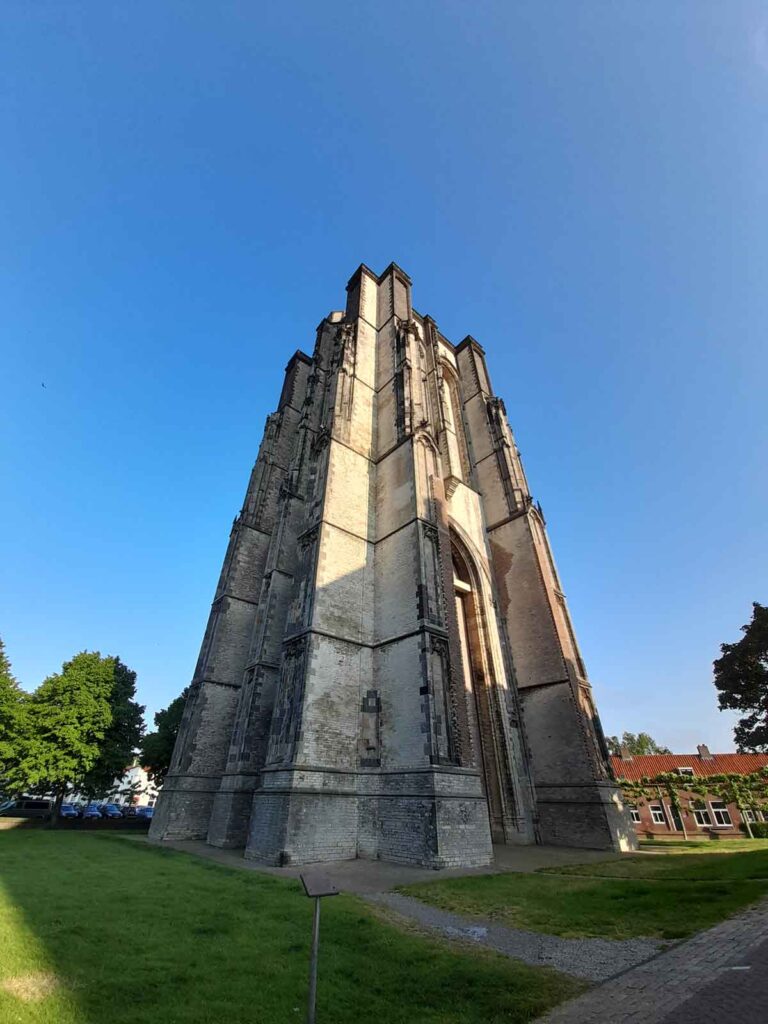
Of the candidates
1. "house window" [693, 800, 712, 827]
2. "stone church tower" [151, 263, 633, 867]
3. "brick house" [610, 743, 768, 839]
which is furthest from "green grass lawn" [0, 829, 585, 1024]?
"house window" [693, 800, 712, 827]

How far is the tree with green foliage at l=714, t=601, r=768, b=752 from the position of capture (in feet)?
62.1

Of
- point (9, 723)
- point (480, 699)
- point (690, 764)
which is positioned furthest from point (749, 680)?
point (9, 723)

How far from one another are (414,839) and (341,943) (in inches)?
256

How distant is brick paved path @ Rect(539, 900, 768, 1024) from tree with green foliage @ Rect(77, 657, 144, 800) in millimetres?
28176

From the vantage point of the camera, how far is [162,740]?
26.2 metres

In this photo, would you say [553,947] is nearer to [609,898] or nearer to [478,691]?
[609,898]

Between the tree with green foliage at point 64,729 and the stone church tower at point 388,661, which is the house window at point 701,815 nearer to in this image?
the stone church tower at point 388,661

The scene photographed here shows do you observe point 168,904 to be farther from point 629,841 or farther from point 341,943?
point 629,841

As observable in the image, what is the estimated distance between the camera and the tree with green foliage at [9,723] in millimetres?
22944

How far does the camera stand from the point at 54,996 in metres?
3.94

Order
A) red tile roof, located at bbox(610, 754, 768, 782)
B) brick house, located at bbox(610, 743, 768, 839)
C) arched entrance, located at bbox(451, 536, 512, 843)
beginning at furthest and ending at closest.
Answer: red tile roof, located at bbox(610, 754, 768, 782)
brick house, located at bbox(610, 743, 768, 839)
arched entrance, located at bbox(451, 536, 512, 843)

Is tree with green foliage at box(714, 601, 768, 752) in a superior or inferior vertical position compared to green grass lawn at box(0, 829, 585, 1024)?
superior

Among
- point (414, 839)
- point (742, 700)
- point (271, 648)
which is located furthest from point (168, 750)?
point (742, 700)

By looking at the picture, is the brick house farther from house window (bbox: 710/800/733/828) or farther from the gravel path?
the gravel path
